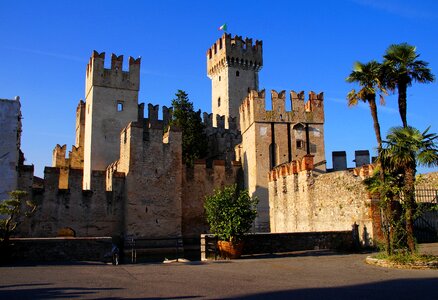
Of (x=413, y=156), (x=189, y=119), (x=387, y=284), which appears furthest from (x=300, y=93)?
(x=387, y=284)

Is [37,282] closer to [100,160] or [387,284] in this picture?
[387,284]

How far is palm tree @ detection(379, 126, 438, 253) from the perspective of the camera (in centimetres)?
1468

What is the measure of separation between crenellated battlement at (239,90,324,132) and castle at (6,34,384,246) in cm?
7

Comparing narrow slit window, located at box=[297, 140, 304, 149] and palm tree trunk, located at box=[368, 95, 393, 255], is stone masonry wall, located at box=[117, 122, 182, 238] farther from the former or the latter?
palm tree trunk, located at box=[368, 95, 393, 255]

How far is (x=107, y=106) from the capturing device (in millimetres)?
37281

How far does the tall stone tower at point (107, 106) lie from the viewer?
36.4 m

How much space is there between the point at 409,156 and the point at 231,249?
24.4 ft

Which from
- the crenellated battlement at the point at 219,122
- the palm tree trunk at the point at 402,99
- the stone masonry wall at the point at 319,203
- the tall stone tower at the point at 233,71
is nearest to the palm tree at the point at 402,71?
the palm tree trunk at the point at 402,99

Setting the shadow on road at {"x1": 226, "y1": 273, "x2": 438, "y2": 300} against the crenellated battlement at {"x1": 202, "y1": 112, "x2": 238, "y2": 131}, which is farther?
the crenellated battlement at {"x1": 202, "y1": 112, "x2": 238, "y2": 131}

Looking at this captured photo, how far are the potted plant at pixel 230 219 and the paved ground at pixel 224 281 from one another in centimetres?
225

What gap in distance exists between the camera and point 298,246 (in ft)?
64.7

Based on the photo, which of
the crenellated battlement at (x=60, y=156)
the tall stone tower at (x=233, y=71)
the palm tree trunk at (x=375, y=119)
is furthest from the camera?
the tall stone tower at (x=233, y=71)

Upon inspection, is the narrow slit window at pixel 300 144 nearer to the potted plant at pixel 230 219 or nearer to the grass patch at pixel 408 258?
the potted plant at pixel 230 219

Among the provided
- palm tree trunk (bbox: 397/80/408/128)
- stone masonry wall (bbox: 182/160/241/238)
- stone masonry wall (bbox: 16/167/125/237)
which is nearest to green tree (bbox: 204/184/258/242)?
palm tree trunk (bbox: 397/80/408/128)
